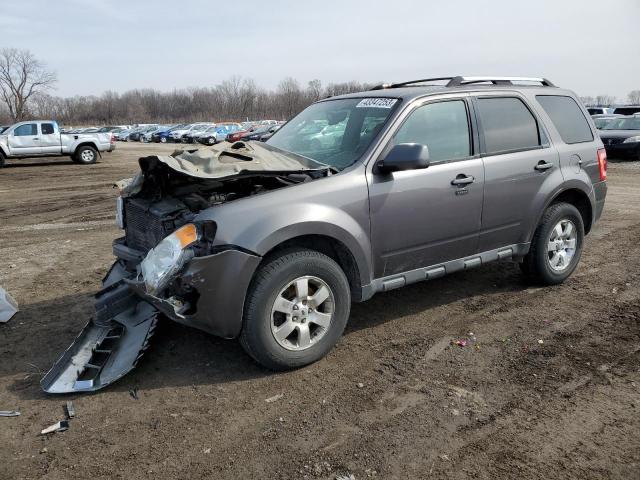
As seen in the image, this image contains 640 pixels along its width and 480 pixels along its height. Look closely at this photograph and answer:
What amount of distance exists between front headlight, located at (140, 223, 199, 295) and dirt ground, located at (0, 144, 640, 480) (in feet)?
2.44

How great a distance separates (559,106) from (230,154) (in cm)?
340

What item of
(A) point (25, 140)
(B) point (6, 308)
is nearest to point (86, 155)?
(A) point (25, 140)

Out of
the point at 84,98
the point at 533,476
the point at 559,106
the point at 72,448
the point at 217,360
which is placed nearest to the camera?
the point at 533,476

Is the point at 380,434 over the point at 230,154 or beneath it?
beneath

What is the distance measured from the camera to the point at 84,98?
117312mm

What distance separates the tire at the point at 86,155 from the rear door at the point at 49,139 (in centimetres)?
76

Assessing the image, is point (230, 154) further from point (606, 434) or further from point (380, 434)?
point (606, 434)

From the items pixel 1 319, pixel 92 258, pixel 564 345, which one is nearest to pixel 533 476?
pixel 564 345

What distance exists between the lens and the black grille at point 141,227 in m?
3.86

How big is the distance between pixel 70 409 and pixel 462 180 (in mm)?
3284

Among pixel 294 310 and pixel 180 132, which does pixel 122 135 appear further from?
pixel 294 310

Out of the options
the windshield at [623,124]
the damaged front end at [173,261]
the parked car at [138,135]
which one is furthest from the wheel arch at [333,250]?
the parked car at [138,135]

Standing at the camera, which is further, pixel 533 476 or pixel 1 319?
pixel 1 319

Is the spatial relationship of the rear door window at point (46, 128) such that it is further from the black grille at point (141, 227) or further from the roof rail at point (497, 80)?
the roof rail at point (497, 80)
